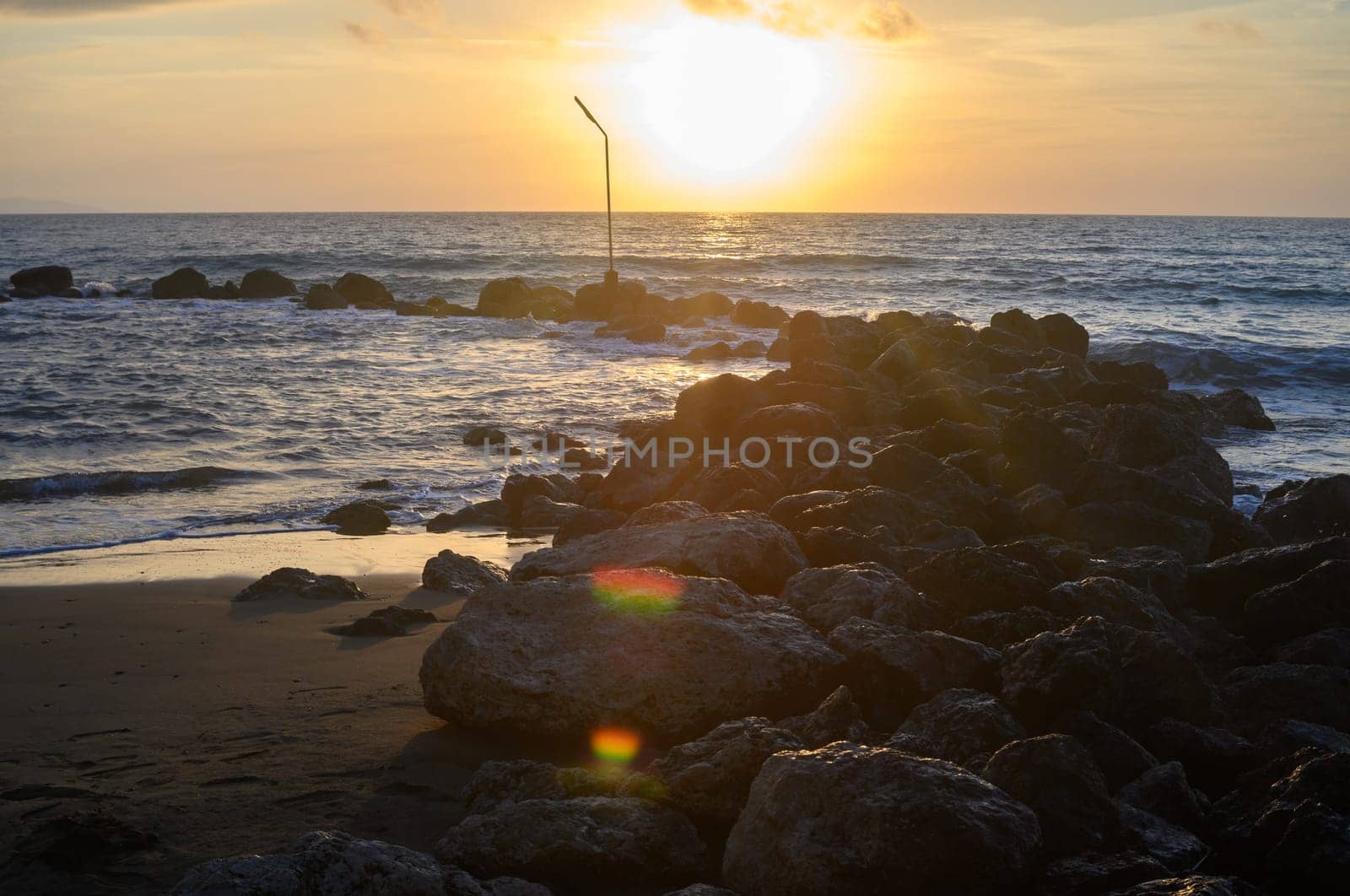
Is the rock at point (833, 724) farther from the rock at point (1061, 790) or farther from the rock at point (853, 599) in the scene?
the rock at point (853, 599)

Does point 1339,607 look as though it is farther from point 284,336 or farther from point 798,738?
point 284,336

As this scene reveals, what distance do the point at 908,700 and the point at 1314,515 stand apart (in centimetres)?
504

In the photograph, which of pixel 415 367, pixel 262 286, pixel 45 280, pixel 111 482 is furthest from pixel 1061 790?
pixel 45 280

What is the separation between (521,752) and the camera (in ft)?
14.4

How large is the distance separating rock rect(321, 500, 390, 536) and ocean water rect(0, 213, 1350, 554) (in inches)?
9.4

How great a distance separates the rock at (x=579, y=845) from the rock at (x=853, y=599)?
1.63 metres

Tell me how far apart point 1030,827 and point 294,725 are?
2.99 metres

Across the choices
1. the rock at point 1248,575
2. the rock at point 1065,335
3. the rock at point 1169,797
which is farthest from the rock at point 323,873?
the rock at point 1065,335

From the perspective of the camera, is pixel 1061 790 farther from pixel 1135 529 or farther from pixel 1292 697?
pixel 1135 529

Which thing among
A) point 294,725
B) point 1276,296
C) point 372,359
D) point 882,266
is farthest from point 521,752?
point 882,266

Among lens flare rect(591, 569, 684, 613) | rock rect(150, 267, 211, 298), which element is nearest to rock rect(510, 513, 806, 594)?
lens flare rect(591, 569, 684, 613)

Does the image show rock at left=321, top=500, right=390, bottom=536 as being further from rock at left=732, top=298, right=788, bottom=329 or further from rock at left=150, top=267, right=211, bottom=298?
rock at left=150, top=267, right=211, bottom=298

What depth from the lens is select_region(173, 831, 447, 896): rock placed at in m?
2.76

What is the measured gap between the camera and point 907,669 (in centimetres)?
427
